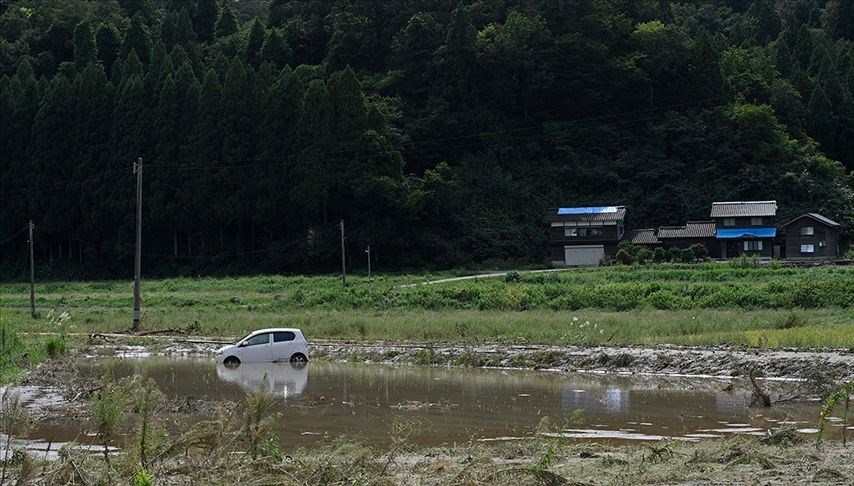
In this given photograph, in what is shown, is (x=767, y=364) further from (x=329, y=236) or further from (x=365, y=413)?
(x=329, y=236)

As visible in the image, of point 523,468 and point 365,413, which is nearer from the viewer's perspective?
point 523,468

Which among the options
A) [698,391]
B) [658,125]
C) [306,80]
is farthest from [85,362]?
[658,125]

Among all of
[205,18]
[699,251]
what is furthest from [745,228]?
[205,18]

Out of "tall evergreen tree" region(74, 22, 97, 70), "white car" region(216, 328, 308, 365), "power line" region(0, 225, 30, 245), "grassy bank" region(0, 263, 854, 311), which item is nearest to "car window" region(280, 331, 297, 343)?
"white car" region(216, 328, 308, 365)

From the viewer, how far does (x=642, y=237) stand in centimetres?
6825

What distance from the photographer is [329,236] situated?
212 ft

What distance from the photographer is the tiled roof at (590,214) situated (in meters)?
68.4

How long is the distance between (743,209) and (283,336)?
45.4 m

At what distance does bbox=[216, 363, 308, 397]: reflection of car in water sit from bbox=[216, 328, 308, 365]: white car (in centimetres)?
31

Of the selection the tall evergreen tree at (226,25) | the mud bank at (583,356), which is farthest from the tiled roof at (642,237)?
the tall evergreen tree at (226,25)

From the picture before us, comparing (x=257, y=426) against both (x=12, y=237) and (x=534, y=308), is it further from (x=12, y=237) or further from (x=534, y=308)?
(x=12, y=237)

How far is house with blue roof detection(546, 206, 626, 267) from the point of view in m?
68.4

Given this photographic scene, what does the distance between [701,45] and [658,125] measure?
22.0ft

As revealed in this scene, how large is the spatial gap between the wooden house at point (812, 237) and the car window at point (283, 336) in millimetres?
44345
